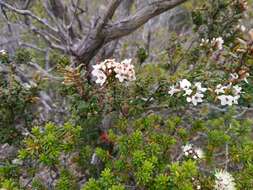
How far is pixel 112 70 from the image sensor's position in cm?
248

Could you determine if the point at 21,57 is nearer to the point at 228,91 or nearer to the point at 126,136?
the point at 126,136

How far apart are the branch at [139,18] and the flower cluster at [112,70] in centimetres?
Answer: 66

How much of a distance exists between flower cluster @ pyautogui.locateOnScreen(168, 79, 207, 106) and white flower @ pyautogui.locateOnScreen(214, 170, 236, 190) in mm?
502

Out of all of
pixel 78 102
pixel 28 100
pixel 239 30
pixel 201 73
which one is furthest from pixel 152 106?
pixel 239 30

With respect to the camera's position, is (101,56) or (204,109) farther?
(204,109)

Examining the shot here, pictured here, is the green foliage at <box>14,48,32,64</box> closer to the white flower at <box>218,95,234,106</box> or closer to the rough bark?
the rough bark

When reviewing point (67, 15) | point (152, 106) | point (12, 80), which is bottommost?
point (152, 106)

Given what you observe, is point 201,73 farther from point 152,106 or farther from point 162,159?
point 162,159

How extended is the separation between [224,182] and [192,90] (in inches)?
25.0

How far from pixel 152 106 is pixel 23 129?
39.6 inches

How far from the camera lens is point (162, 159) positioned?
2.66 m

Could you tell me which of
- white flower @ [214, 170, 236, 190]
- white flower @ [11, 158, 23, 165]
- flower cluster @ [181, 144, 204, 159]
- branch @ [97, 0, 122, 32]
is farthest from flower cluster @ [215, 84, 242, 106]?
white flower @ [11, 158, 23, 165]

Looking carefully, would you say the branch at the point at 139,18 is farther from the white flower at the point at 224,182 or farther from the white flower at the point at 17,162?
the white flower at the point at 224,182

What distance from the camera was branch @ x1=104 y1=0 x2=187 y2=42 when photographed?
2.98 meters
